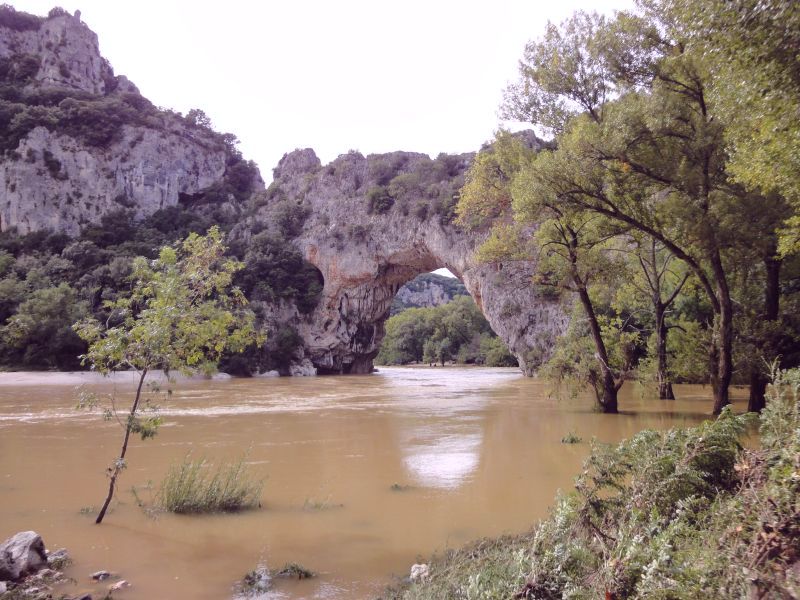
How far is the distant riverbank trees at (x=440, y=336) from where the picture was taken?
213ft

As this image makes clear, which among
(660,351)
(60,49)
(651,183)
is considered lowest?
(660,351)

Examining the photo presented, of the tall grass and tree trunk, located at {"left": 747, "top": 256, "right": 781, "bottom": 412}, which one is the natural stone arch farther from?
the tall grass

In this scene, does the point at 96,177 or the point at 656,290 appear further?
the point at 96,177

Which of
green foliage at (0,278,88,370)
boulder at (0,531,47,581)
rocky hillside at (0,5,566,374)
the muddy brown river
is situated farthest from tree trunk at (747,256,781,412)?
green foliage at (0,278,88,370)

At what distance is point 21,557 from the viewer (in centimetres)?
354

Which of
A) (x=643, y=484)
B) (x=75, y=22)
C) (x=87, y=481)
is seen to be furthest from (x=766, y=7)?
(x=75, y=22)

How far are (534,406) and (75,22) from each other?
60.9m

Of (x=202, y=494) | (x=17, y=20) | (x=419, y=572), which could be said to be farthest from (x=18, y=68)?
(x=419, y=572)

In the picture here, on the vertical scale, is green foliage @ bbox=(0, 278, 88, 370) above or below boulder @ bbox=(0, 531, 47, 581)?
above

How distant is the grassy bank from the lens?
2.21 metres

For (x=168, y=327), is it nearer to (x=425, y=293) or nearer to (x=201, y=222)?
(x=201, y=222)

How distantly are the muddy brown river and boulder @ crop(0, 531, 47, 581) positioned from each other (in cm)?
25

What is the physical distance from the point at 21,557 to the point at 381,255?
34708mm

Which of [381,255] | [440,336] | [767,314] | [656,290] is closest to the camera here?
[767,314]
